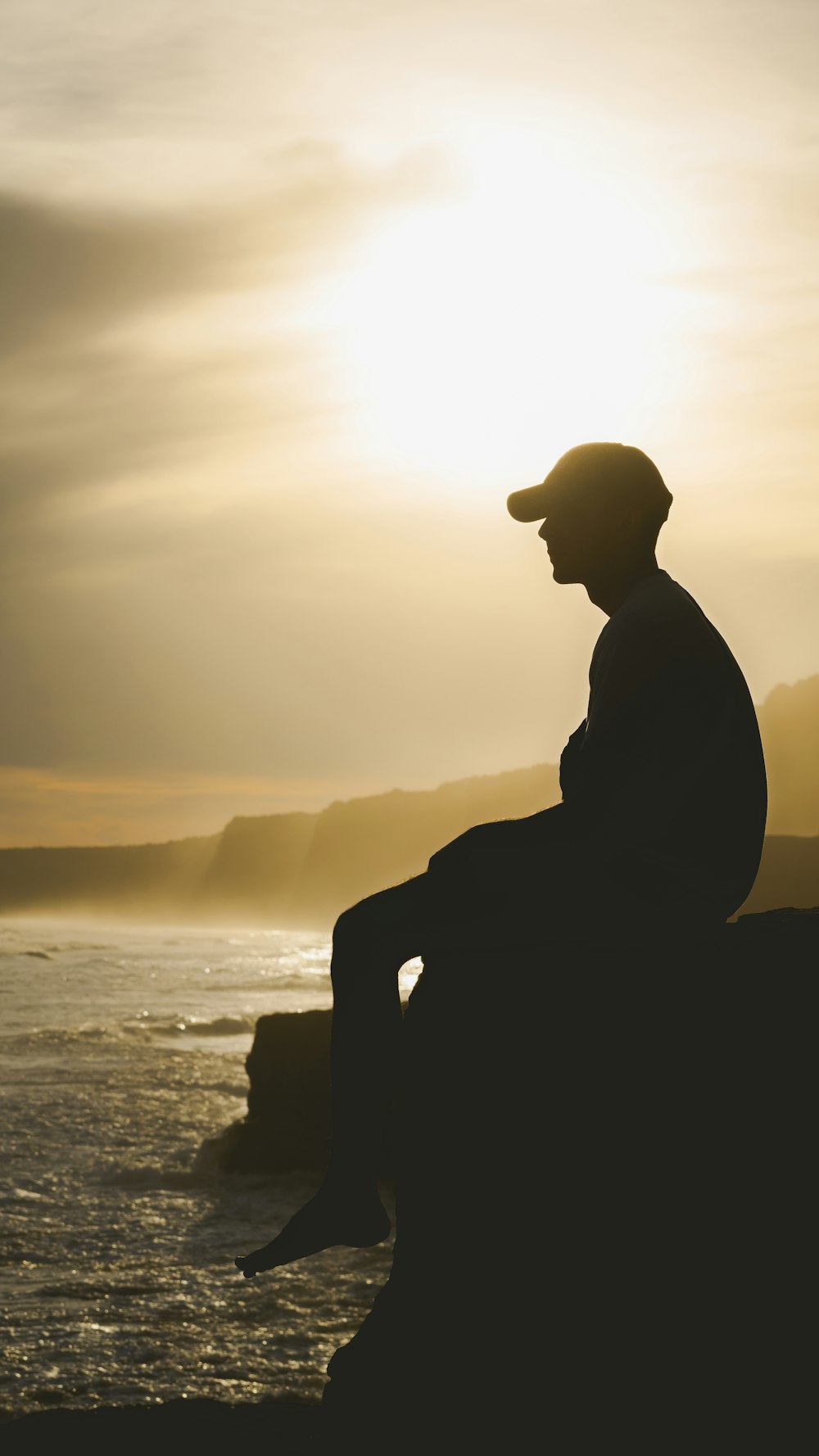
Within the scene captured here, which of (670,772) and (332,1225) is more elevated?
(670,772)

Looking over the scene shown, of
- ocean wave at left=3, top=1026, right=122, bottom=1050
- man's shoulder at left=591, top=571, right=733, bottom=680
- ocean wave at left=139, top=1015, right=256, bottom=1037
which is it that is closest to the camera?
man's shoulder at left=591, top=571, right=733, bottom=680

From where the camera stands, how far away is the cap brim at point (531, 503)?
3.63m

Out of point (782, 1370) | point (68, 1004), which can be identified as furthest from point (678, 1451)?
point (68, 1004)

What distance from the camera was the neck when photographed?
362 centimetres

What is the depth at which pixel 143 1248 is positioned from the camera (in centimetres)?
928

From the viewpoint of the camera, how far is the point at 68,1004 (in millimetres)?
30609

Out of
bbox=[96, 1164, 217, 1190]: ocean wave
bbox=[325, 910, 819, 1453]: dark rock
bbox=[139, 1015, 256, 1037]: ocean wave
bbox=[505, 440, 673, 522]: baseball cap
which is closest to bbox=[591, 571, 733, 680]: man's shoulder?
bbox=[505, 440, 673, 522]: baseball cap

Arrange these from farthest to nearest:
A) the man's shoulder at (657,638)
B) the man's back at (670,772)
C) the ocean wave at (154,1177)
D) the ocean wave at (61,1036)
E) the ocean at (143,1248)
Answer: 1. the ocean wave at (61,1036)
2. the ocean wave at (154,1177)
3. the ocean at (143,1248)
4. the man's shoulder at (657,638)
5. the man's back at (670,772)

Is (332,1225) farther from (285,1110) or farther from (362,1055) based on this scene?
(285,1110)

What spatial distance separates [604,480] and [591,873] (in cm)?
103

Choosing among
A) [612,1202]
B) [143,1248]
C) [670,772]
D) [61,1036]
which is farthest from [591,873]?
[61,1036]

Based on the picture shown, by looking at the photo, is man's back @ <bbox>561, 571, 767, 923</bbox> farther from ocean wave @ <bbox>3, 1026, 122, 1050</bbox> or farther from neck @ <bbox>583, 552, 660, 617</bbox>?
ocean wave @ <bbox>3, 1026, 122, 1050</bbox>

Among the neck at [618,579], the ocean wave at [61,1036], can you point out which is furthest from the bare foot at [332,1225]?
the ocean wave at [61,1036]

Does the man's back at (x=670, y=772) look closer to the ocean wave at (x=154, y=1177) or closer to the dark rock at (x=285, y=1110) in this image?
the dark rock at (x=285, y=1110)
